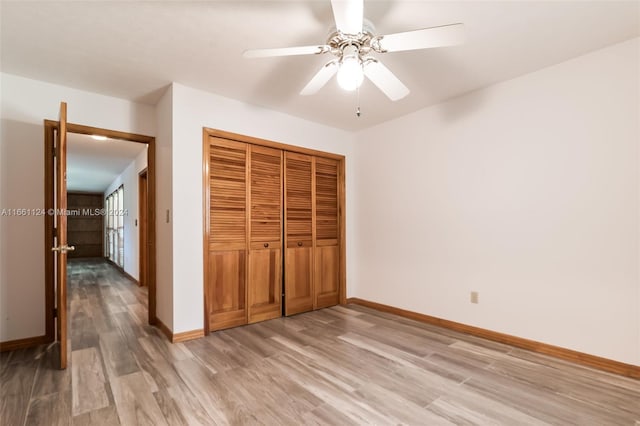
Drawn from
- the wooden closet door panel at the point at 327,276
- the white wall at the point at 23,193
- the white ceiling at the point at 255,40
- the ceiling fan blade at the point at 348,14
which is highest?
the white ceiling at the point at 255,40

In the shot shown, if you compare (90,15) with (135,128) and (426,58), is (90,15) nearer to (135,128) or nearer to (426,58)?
(135,128)

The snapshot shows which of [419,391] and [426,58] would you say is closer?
[419,391]

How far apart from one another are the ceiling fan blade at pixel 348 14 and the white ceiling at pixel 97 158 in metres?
Result: 4.21

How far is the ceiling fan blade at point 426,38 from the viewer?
1.47m

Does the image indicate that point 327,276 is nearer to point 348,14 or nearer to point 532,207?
point 532,207

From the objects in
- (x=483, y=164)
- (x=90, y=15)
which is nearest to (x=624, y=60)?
(x=483, y=164)

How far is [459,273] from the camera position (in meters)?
3.09

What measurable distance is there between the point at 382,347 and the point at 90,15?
3.22m

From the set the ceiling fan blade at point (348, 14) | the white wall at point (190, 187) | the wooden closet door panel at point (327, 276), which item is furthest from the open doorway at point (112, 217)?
the ceiling fan blade at point (348, 14)

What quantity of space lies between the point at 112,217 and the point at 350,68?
869cm

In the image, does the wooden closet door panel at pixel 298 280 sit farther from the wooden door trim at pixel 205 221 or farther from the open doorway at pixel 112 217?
the open doorway at pixel 112 217

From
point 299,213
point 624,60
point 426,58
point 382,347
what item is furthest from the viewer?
point 299,213

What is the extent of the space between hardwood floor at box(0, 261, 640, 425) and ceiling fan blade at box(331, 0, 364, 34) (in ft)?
6.93

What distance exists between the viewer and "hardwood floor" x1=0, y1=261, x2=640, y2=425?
1.71 metres
